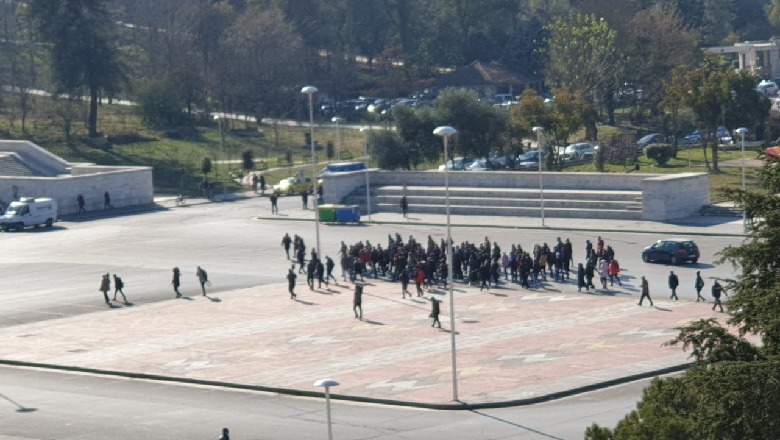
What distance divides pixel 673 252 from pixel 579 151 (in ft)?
101

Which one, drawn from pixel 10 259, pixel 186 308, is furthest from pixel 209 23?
pixel 186 308

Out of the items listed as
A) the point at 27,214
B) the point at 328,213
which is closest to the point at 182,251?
the point at 328,213

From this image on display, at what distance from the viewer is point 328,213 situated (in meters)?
63.8

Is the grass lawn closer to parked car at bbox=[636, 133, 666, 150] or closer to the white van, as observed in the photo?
parked car at bbox=[636, 133, 666, 150]

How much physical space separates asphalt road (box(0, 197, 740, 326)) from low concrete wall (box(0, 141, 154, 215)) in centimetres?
247

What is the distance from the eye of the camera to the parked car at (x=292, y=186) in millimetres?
74000

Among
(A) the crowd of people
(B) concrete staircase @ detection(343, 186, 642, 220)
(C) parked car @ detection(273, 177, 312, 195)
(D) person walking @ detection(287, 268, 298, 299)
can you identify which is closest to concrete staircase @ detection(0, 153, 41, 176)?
(C) parked car @ detection(273, 177, 312, 195)

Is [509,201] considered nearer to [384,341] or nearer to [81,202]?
[81,202]

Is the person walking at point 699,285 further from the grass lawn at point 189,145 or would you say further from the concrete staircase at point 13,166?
the concrete staircase at point 13,166

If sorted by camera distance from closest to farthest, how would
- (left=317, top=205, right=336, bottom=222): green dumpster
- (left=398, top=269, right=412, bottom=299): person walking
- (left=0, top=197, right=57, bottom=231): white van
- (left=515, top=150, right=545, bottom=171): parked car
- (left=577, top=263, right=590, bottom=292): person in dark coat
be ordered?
1. (left=577, top=263, right=590, bottom=292): person in dark coat
2. (left=398, top=269, right=412, bottom=299): person walking
3. (left=317, top=205, right=336, bottom=222): green dumpster
4. (left=0, top=197, right=57, bottom=231): white van
5. (left=515, top=150, right=545, bottom=171): parked car

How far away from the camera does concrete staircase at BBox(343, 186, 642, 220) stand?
5997 cm

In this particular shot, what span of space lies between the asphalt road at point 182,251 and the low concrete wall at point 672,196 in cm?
212

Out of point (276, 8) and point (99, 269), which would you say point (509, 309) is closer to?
point (99, 269)

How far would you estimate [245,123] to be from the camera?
10156 centimetres
